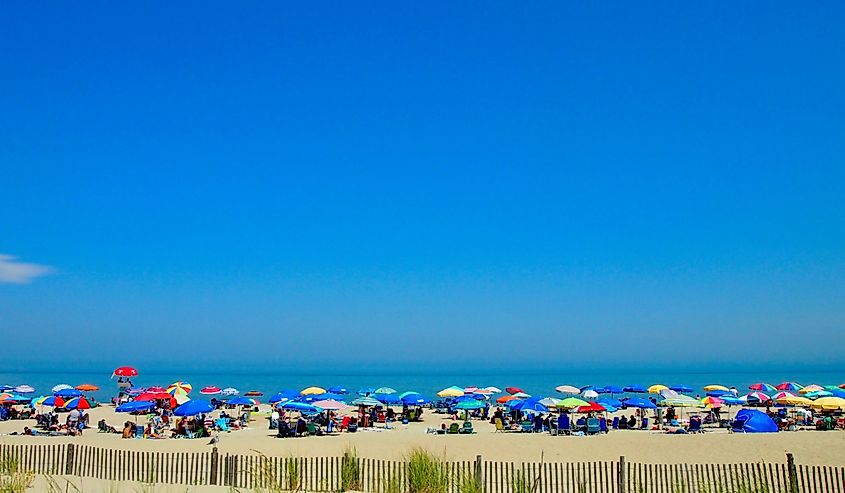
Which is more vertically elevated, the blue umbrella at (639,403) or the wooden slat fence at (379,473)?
the wooden slat fence at (379,473)

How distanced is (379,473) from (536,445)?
1152 cm

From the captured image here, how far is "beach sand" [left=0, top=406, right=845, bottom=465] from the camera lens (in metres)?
21.7

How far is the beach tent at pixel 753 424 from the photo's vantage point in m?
25.0

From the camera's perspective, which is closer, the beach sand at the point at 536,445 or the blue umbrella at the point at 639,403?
the beach sand at the point at 536,445

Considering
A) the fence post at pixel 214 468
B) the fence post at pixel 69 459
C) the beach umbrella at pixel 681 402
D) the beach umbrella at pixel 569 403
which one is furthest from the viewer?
the beach umbrella at pixel 681 402

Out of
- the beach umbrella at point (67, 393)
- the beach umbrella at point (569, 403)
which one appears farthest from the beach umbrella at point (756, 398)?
the beach umbrella at point (67, 393)

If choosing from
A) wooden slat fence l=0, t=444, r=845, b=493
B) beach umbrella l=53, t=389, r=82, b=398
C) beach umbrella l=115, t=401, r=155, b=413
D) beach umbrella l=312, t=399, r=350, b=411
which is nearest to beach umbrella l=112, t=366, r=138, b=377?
beach umbrella l=53, t=389, r=82, b=398

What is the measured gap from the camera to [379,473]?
14.2 m

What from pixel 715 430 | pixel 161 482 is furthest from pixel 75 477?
pixel 715 430

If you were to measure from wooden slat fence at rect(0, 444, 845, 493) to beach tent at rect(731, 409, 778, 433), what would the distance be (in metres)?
10.2

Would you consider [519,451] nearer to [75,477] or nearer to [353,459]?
[353,459]

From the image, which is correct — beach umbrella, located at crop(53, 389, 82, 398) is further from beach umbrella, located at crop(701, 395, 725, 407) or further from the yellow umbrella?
the yellow umbrella

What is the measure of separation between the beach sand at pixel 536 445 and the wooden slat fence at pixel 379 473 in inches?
201

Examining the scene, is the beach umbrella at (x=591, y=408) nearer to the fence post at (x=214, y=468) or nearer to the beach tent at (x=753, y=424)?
the beach tent at (x=753, y=424)
